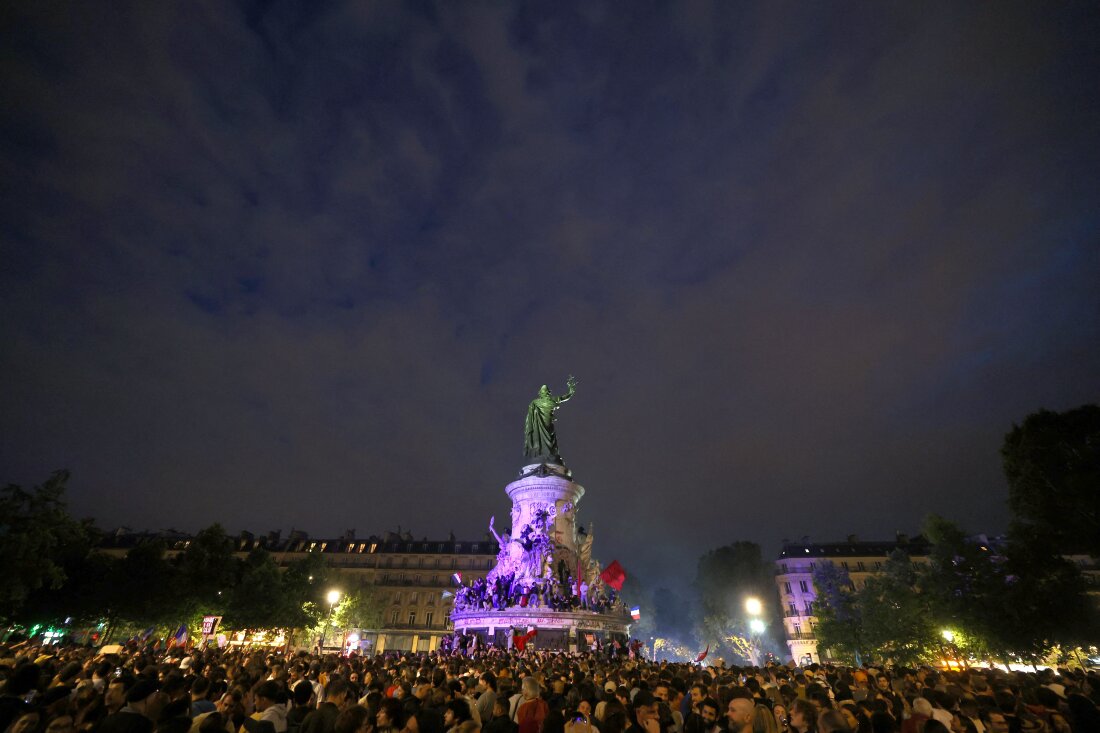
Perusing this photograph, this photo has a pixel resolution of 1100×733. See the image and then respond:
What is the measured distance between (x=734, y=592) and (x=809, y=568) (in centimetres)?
1362

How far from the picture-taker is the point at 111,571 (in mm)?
39031

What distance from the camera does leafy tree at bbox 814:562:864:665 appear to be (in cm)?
4850

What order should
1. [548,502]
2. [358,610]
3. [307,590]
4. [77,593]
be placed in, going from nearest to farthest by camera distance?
[77,593] → [548,502] → [307,590] → [358,610]

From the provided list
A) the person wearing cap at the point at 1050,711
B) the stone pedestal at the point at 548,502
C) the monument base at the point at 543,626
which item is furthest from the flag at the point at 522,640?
the person wearing cap at the point at 1050,711

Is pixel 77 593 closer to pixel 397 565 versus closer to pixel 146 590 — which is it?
pixel 146 590

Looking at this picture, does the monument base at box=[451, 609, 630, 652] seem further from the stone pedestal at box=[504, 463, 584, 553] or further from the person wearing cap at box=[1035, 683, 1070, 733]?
the person wearing cap at box=[1035, 683, 1070, 733]

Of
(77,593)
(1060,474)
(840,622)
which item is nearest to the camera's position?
(1060,474)

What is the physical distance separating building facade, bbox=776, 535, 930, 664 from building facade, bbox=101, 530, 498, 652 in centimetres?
4714

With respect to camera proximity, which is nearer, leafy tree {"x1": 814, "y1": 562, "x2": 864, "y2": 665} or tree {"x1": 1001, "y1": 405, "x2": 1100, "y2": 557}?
tree {"x1": 1001, "y1": 405, "x2": 1100, "y2": 557}

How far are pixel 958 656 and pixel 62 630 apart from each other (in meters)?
75.6

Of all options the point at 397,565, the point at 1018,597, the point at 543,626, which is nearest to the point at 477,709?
the point at 543,626

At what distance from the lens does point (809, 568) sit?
78.0 meters

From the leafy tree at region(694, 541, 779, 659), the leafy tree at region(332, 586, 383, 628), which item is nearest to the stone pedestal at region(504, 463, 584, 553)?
the leafy tree at region(332, 586, 383, 628)

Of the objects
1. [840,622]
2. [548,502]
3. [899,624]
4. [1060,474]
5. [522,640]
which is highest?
[548,502]
